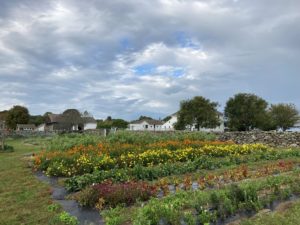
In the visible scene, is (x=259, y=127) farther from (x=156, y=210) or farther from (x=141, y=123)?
(x=156, y=210)

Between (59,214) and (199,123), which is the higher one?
(199,123)

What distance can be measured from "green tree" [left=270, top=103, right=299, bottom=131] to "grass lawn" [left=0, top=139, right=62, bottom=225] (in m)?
63.3

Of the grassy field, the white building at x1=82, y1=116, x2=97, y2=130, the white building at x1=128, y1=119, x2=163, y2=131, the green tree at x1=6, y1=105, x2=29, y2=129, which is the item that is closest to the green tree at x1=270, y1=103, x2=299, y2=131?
the white building at x1=128, y1=119, x2=163, y2=131

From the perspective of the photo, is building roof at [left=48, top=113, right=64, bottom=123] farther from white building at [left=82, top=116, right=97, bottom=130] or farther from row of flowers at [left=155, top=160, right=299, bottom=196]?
row of flowers at [left=155, top=160, right=299, bottom=196]

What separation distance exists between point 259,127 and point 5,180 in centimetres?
5496

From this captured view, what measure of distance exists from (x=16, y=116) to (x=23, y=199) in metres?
84.0

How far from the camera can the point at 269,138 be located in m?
23.4

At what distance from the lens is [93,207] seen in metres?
7.99

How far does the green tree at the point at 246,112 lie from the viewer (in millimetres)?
62334

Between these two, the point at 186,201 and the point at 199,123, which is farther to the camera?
the point at 199,123

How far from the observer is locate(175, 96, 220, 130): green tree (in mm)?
66375

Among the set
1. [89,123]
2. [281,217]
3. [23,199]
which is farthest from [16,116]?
[281,217]

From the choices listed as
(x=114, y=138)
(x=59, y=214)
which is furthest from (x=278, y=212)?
(x=114, y=138)

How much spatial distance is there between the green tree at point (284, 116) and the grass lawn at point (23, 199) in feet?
208
